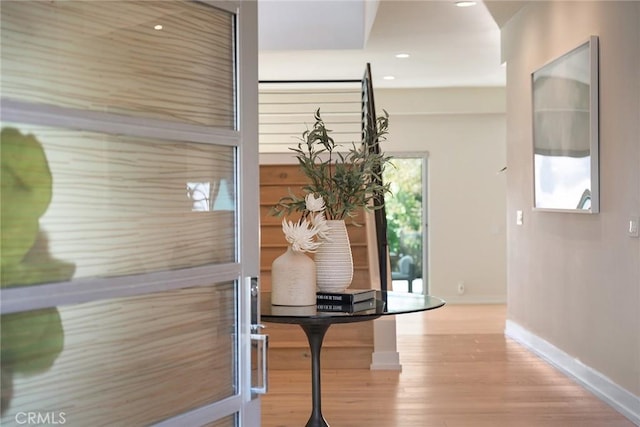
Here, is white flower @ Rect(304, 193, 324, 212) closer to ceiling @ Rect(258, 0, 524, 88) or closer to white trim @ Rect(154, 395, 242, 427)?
white trim @ Rect(154, 395, 242, 427)

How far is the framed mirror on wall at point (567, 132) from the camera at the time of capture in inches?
190

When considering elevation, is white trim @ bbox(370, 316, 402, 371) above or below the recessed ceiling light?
below

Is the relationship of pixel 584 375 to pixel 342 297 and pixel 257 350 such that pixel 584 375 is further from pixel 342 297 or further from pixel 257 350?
pixel 257 350

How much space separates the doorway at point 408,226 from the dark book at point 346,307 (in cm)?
742

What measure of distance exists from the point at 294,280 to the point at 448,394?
7.62 feet

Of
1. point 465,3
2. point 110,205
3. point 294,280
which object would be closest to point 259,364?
point 110,205

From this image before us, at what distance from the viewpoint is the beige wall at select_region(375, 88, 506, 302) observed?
10258mm

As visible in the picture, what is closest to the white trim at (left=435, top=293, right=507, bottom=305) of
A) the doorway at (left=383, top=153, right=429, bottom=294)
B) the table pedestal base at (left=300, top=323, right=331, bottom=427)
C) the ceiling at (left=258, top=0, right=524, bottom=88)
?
the doorway at (left=383, top=153, right=429, bottom=294)

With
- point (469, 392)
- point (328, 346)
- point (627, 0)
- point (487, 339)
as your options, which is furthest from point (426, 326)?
point (627, 0)

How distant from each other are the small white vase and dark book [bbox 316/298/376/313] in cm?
5

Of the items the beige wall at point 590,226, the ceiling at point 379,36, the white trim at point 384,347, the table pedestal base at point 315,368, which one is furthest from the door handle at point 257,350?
the ceiling at point 379,36

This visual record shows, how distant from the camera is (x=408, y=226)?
34.5 feet

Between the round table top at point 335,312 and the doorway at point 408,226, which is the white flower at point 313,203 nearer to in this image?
the round table top at point 335,312

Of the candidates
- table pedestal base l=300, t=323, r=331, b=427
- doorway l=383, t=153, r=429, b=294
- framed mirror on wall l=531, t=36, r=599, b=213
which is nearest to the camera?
table pedestal base l=300, t=323, r=331, b=427
